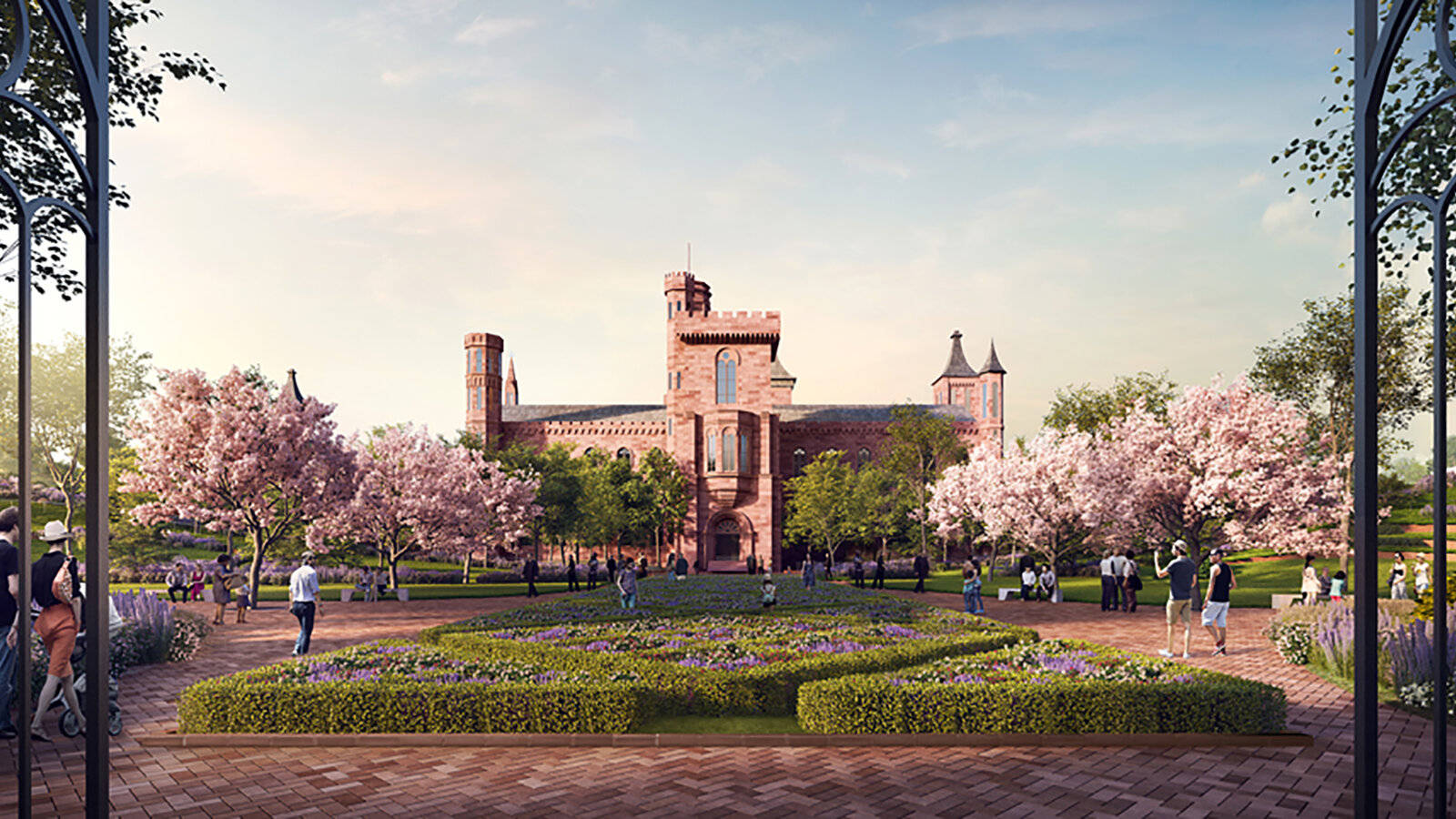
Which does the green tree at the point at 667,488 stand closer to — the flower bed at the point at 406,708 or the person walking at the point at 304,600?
the person walking at the point at 304,600

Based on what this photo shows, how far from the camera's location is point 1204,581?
954 inches

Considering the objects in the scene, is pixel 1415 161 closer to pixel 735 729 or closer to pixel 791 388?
pixel 735 729

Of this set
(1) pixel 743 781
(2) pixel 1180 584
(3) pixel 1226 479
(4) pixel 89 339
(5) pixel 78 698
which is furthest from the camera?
(3) pixel 1226 479

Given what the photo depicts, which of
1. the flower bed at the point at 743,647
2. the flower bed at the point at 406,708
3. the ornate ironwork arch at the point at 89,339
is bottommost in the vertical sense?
the flower bed at the point at 743,647

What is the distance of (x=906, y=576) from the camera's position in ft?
131

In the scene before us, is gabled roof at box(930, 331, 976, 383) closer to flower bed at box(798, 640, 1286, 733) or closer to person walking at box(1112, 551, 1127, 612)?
person walking at box(1112, 551, 1127, 612)

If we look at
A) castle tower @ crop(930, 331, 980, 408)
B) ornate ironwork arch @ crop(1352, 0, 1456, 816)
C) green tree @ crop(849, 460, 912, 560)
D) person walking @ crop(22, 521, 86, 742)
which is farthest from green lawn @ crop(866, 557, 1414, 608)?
castle tower @ crop(930, 331, 980, 408)

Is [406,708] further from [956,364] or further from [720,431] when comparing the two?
[956,364]

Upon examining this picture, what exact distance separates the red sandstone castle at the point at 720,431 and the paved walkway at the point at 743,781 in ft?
140

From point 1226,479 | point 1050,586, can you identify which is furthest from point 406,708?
point 1050,586

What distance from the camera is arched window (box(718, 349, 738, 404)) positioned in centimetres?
5291

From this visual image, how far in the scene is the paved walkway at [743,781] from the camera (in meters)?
6.45

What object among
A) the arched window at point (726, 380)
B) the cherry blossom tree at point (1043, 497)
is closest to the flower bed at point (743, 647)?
the cherry blossom tree at point (1043, 497)

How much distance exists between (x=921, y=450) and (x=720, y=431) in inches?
527
